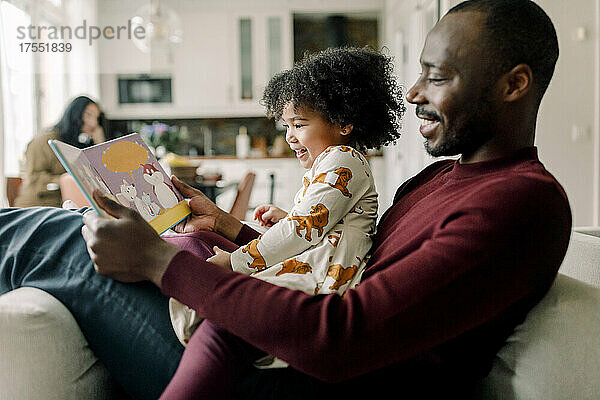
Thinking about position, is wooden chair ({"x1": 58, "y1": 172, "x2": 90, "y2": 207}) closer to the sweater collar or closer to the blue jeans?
the blue jeans

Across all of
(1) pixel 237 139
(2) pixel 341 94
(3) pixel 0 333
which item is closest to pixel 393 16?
(1) pixel 237 139

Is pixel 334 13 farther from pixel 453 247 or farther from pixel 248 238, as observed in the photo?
pixel 453 247

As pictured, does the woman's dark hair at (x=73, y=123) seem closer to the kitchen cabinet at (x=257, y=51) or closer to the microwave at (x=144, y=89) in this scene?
the microwave at (x=144, y=89)

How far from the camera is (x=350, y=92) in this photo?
151 centimetres

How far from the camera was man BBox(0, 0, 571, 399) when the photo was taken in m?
0.81

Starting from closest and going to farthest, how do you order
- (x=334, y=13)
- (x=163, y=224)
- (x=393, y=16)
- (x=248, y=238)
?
A: 1. (x=163, y=224)
2. (x=248, y=238)
3. (x=393, y=16)
4. (x=334, y=13)

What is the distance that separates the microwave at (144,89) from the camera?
6.68 m

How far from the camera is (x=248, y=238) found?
1511mm

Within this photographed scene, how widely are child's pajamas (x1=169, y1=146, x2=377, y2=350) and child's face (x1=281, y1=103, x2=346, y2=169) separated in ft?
0.63

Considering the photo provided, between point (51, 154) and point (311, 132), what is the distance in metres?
2.94

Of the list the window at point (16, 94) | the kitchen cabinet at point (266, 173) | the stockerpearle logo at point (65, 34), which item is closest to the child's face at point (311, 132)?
the window at point (16, 94)

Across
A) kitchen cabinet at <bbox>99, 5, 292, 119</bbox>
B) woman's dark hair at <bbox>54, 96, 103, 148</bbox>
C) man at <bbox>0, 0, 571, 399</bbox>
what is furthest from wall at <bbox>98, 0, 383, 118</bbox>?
man at <bbox>0, 0, 571, 399</bbox>

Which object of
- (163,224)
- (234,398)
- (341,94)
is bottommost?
(234,398)

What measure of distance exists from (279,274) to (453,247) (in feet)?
1.35
